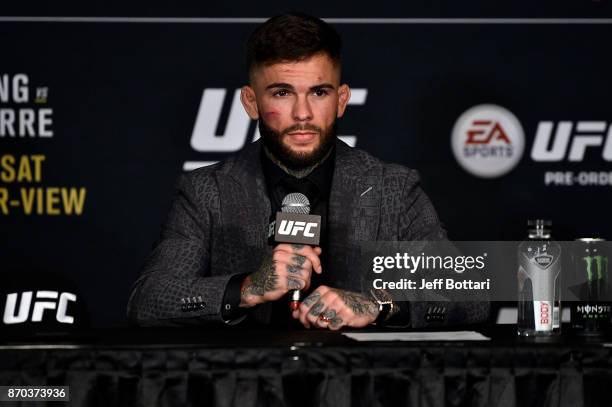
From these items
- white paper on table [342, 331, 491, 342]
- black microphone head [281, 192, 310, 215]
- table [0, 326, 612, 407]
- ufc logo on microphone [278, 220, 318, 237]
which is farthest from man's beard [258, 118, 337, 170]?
table [0, 326, 612, 407]

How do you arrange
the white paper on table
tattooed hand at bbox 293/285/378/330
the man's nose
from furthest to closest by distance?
the man's nose < tattooed hand at bbox 293/285/378/330 < the white paper on table

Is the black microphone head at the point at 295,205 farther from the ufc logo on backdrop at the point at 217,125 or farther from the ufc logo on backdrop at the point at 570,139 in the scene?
the ufc logo on backdrop at the point at 570,139

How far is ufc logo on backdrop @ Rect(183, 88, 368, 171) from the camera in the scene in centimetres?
392

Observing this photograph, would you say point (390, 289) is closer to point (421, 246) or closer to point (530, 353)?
point (421, 246)

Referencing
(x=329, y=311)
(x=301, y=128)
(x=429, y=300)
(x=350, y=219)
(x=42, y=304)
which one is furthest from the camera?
(x=42, y=304)

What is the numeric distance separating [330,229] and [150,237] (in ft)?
4.20

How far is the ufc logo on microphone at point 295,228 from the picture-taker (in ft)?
7.26

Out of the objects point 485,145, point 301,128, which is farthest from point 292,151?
A: point 485,145

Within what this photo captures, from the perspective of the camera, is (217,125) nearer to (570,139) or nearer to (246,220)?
(246,220)

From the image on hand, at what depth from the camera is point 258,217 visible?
2809mm

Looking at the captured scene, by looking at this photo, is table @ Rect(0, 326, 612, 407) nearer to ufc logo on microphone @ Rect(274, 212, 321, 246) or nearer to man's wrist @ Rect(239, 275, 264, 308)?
ufc logo on microphone @ Rect(274, 212, 321, 246)

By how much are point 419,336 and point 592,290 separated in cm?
44

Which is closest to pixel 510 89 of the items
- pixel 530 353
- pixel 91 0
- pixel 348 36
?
pixel 348 36

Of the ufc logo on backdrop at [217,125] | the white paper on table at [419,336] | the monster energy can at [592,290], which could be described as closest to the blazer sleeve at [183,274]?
the white paper on table at [419,336]
